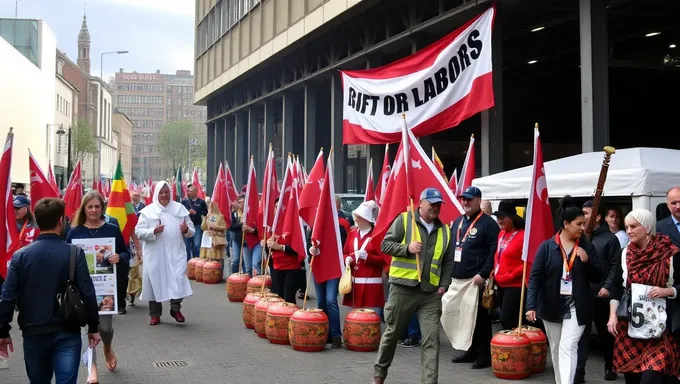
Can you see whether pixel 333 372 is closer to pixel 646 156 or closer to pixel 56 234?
pixel 56 234

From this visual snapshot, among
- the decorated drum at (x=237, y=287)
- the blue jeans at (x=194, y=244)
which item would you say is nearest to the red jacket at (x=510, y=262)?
the decorated drum at (x=237, y=287)

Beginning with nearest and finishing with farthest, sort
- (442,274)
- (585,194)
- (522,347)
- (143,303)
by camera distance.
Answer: (442,274)
(522,347)
(585,194)
(143,303)

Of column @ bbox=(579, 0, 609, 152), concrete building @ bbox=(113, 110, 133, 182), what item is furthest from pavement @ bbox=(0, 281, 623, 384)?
concrete building @ bbox=(113, 110, 133, 182)

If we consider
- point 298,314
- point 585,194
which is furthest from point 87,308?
point 585,194

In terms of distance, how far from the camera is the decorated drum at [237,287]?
13719 mm

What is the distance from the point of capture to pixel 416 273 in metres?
7.23

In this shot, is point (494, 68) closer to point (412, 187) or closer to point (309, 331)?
point (309, 331)

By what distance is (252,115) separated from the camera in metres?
34.1

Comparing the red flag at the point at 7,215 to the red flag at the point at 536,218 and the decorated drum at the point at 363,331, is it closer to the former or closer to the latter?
the decorated drum at the point at 363,331

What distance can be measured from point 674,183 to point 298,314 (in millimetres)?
4552

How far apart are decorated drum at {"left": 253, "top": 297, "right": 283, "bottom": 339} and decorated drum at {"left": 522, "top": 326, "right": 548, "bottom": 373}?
3.31 metres

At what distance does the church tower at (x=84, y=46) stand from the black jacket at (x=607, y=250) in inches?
6571

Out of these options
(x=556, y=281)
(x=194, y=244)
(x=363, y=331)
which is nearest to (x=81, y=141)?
(x=194, y=244)

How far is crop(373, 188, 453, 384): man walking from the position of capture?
23.7 feet
